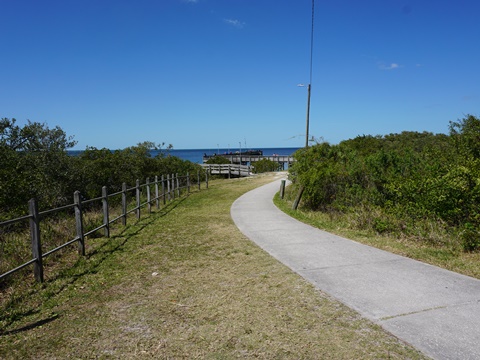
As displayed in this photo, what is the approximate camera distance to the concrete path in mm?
3318

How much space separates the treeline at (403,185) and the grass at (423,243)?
11cm

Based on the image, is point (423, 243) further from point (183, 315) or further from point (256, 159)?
point (256, 159)

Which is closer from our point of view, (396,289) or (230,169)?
(396,289)

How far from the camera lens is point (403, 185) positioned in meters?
8.03

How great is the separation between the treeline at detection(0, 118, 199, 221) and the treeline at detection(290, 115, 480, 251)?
10.1m

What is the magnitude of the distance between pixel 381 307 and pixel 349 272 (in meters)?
1.30

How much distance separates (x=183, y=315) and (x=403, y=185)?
627 centimetres

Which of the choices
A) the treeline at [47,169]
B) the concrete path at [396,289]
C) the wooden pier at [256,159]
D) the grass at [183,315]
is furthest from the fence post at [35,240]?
the wooden pier at [256,159]

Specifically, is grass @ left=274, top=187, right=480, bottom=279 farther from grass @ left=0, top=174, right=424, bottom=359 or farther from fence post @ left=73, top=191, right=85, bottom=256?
fence post @ left=73, top=191, right=85, bottom=256

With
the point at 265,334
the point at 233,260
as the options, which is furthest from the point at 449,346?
the point at 233,260

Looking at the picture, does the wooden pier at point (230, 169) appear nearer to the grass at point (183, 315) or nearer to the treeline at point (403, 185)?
the treeline at point (403, 185)

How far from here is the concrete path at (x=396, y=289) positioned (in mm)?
3318

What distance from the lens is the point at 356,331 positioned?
11.5 feet

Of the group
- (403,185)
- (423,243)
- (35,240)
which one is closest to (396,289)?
(423,243)
